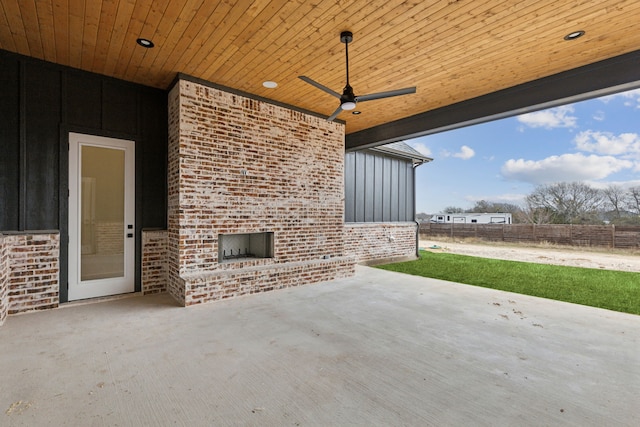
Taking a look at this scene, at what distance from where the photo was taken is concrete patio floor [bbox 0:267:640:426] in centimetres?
181

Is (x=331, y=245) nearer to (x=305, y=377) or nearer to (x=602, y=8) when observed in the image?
(x=305, y=377)

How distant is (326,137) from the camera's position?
5.70m

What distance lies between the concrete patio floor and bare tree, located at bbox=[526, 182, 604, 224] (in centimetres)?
1865

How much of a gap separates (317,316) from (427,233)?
1476 centimetres

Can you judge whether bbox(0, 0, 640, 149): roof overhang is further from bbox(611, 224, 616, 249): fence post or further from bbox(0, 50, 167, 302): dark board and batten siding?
bbox(611, 224, 616, 249): fence post

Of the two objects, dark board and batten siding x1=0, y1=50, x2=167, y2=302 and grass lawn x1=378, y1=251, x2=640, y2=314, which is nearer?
dark board and batten siding x1=0, y1=50, x2=167, y2=302

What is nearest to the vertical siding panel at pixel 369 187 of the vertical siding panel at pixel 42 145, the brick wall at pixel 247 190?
the brick wall at pixel 247 190

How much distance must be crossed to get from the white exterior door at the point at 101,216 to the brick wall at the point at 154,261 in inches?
6.4

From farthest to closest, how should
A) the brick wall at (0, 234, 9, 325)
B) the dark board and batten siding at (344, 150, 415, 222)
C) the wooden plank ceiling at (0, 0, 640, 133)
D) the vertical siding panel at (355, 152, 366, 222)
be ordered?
the vertical siding panel at (355, 152, 366, 222), the dark board and batten siding at (344, 150, 415, 222), the brick wall at (0, 234, 9, 325), the wooden plank ceiling at (0, 0, 640, 133)

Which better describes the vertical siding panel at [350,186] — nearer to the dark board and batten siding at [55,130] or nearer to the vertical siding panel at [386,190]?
the vertical siding panel at [386,190]

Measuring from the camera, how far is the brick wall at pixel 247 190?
4102mm

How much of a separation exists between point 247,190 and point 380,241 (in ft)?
16.0

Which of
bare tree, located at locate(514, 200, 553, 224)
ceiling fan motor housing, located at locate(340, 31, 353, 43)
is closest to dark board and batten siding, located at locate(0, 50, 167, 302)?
ceiling fan motor housing, located at locate(340, 31, 353, 43)

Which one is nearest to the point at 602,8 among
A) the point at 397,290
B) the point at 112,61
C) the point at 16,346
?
the point at 397,290
